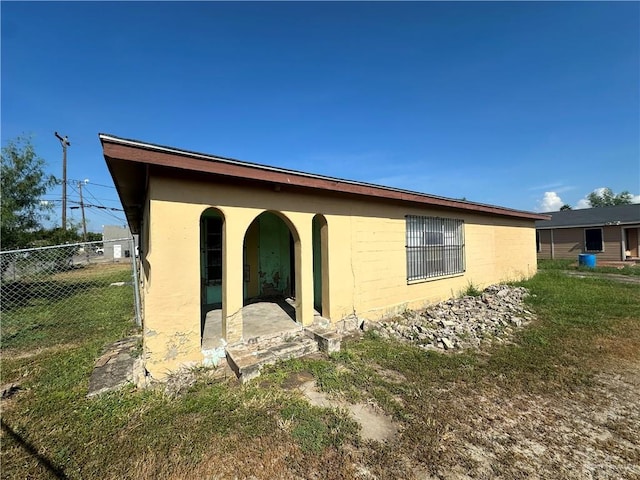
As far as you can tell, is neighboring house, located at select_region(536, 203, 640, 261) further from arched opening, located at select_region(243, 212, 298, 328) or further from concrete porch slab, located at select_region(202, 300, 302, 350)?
concrete porch slab, located at select_region(202, 300, 302, 350)

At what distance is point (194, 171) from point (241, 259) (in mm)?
1252

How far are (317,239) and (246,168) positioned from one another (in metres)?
3.01

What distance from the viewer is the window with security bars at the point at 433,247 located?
20.5 ft


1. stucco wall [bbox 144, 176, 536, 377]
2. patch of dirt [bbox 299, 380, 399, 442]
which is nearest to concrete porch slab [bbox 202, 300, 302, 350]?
stucco wall [bbox 144, 176, 536, 377]

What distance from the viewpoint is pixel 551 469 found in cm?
198

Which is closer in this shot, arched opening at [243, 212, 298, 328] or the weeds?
arched opening at [243, 212, 298, 328]

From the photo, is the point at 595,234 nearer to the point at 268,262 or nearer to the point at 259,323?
the point at 268,262

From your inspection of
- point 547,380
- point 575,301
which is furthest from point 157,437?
point 575,301

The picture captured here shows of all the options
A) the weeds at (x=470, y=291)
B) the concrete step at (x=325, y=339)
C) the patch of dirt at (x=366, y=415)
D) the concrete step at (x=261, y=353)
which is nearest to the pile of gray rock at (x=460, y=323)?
the weeds at (x=470, y=291)

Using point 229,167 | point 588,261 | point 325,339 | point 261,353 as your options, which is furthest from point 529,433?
point 588,261

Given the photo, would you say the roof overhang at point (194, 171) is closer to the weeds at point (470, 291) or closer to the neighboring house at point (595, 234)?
the weeds at point (470, 291)

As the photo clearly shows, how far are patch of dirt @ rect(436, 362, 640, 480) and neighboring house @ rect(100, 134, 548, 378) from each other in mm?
2544

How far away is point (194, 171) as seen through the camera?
3.25 metres

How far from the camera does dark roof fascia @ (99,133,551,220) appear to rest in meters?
2.85
